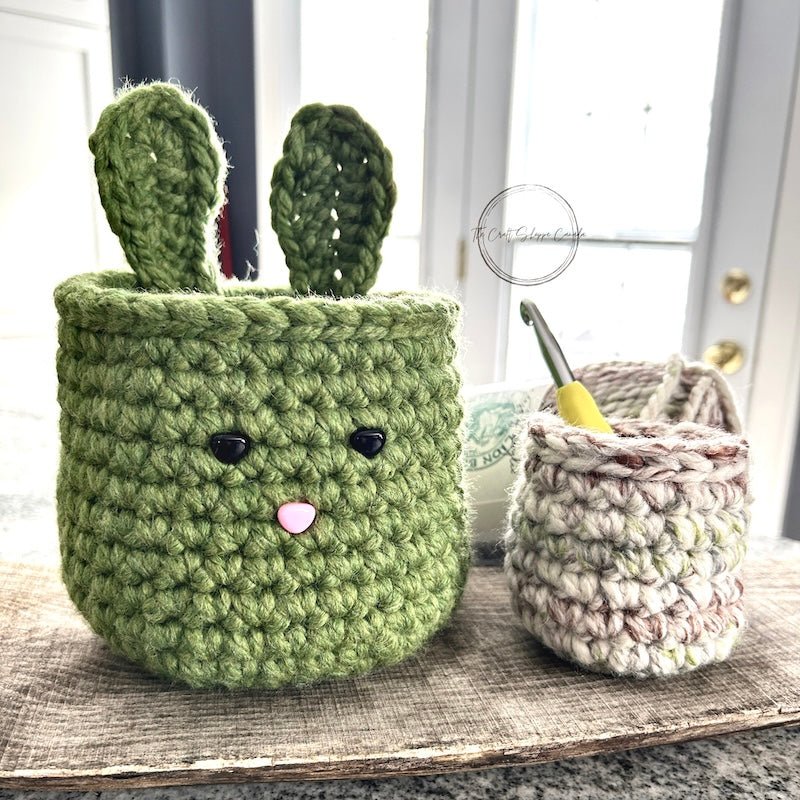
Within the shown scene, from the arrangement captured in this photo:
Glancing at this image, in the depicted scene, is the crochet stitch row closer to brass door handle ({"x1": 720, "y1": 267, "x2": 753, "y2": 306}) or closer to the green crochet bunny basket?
the green crochet bunny basket

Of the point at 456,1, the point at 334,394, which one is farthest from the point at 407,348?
the point at 456,1

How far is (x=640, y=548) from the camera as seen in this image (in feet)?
1.18

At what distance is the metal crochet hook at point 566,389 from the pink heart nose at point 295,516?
166 mm

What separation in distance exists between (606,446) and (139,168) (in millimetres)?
267

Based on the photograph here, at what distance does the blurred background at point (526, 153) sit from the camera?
0.87 m

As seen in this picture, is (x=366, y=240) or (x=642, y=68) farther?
(x=642, y=68)

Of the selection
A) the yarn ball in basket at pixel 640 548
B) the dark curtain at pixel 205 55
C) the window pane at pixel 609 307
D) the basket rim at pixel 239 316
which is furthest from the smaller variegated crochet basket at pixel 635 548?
the dark curtain at pixel 205 55

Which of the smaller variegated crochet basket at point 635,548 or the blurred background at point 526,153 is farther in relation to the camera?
the blurred background at point 526,153

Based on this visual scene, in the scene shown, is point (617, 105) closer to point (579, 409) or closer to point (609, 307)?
point (609, 307)

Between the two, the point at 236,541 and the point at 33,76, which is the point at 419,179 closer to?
the point at 33,76

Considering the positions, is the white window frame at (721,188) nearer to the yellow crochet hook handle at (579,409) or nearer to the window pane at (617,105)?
the window pane at (617,105)

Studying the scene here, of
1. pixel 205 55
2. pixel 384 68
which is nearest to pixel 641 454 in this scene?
pixel 384 68

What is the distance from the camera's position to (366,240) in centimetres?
38

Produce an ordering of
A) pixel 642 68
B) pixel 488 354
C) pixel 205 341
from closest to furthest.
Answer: pixel 205 341 < pixel 642 68 < pixel 488 354
